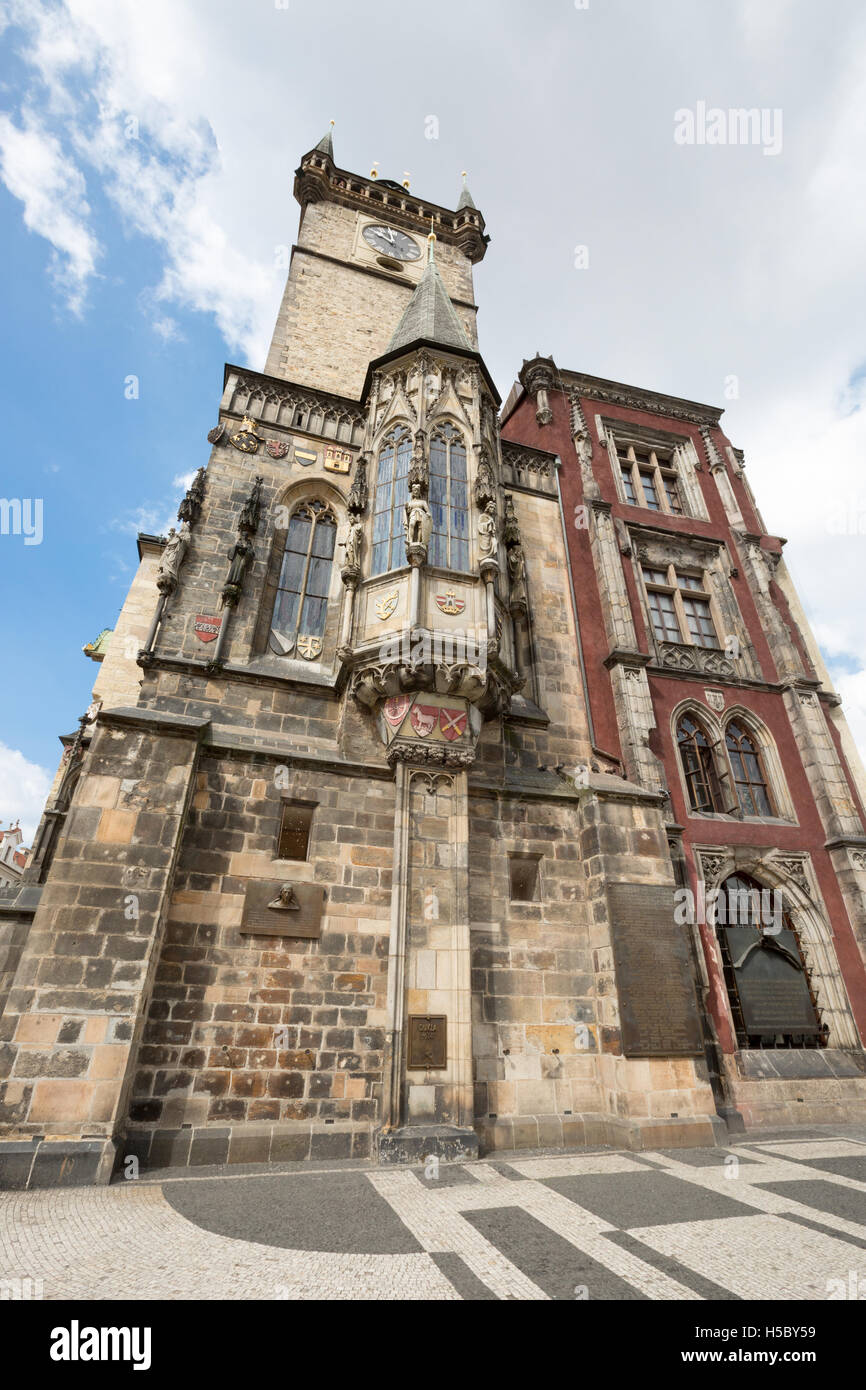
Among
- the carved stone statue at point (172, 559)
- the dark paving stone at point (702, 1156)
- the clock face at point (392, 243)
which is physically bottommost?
the dark paving stone at point (702, 1156)

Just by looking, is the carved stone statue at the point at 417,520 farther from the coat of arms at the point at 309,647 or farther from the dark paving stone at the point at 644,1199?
the dark paving stone at the point at 644,1199

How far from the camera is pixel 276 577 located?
35.2 ft

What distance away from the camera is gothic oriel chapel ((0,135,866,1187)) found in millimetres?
6766

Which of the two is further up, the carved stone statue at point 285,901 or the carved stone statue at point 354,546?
the carved stone statue at point 354,546

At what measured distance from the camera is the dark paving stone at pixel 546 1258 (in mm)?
3320

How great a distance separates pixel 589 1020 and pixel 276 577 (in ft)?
28.3

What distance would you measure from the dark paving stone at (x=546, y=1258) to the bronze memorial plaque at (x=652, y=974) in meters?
3.73

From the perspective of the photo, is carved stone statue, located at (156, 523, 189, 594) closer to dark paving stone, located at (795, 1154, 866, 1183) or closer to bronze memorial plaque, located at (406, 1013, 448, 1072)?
bronze memorial plaque, located at (406, 1013, 448, 1072)

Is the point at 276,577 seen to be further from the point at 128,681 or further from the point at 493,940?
the point at 493,940

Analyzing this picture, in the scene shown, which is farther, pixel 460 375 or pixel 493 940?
pixel 460 375

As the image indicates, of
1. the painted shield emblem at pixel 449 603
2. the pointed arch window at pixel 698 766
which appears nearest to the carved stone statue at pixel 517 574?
the painted shield emblem at pixel 449 603

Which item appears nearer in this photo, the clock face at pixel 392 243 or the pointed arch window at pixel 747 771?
the pointed arch window at pixel 747 771

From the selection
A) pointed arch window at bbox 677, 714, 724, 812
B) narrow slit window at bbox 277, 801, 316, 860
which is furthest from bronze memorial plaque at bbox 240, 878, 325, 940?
pointed arch window at bbox 677, 714, 724, 812
